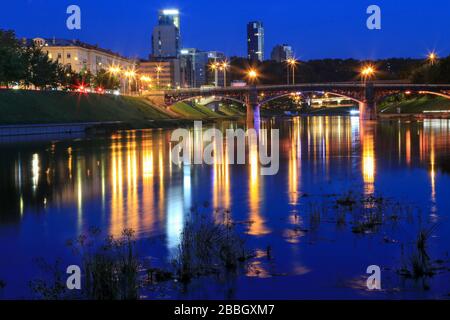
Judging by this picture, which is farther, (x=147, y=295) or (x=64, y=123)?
(x=64, y=123)

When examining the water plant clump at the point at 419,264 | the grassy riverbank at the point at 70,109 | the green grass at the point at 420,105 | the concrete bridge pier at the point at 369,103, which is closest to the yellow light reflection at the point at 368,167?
the water plant clump at the point at 419,264

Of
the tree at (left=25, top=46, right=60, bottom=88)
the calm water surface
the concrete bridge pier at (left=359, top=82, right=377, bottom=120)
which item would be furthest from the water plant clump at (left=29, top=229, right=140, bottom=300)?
the concrete bridge pier at (left=359, top=82, right=377, bottom=120)

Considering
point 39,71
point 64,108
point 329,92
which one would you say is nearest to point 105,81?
point 39,71

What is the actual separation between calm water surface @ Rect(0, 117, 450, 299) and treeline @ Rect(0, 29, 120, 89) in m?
61.3

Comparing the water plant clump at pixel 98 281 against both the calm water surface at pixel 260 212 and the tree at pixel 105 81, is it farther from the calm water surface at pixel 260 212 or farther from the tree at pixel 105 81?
the tree at pixel 105 81

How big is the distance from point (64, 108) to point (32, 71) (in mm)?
15467

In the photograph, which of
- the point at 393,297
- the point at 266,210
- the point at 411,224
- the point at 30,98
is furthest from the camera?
the point at 30,98

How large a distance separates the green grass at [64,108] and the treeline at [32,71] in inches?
149

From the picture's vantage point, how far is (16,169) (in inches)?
1735

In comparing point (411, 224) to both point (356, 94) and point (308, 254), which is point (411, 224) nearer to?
point (308, 254)

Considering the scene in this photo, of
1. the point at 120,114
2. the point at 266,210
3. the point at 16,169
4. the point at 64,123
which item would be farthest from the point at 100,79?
the point at 266,210

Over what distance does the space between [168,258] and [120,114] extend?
370 feet

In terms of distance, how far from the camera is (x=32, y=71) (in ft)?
400
